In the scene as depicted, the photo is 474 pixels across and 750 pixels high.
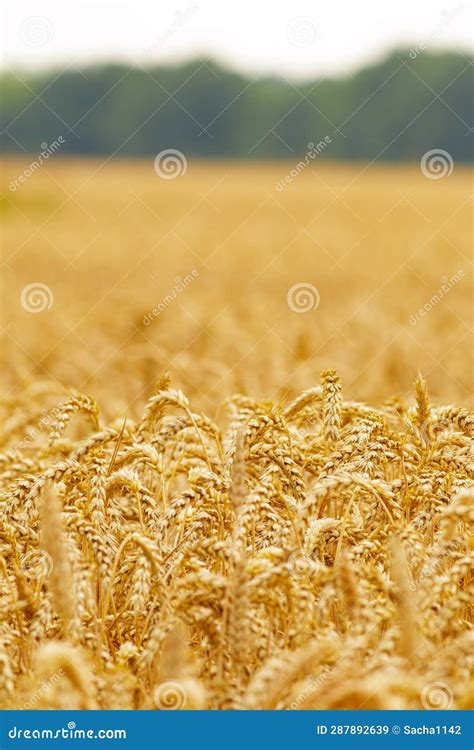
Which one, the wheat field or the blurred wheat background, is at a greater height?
the blurred wheat background

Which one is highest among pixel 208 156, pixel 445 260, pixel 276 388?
pixel 208 156

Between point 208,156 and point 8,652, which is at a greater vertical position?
point 208,156

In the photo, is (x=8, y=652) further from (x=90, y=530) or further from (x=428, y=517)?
(x=428, y=517)

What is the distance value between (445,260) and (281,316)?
624cm

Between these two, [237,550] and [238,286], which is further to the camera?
[238,286]

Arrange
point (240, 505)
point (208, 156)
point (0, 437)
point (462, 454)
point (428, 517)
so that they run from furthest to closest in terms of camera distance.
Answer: point (208, 156), point (0, 437), point (462, 454), point (428, 517), point (240, 505)

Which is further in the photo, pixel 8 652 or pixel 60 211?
pixel 60 211

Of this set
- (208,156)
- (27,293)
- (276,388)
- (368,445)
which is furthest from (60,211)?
(208,156)

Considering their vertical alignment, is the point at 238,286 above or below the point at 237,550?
above

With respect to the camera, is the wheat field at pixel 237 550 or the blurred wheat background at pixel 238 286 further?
the blurred wheat background at pixel 238 286

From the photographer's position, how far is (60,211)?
38750mm

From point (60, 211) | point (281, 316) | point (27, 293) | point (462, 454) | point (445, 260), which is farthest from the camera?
point (60, 211)

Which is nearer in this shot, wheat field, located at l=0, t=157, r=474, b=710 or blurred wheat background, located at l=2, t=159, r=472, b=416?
wheat field, located at l=0, t=157, r=474, b=710

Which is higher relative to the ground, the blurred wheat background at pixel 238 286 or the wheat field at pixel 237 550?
the blurred wheat background at pixel 238 286
